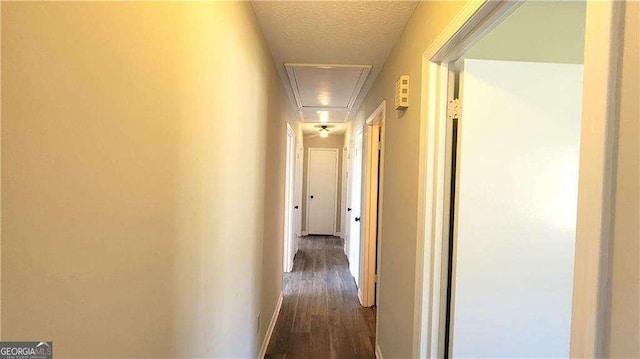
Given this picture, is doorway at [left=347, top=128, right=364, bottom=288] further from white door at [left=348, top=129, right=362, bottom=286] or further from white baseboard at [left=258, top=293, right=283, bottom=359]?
white baseboard at [left=258, top=293, right=283, bottom=359]

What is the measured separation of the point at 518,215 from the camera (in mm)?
1337

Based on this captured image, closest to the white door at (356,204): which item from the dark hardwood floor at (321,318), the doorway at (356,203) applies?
the doorway at (356,203)

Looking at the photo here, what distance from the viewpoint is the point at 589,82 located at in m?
0.53

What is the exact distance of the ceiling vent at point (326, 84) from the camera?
2.48m

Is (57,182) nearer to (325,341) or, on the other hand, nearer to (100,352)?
(100,352)

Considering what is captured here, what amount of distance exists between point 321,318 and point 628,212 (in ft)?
9.34

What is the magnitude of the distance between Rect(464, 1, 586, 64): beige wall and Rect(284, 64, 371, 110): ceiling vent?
1.08 m

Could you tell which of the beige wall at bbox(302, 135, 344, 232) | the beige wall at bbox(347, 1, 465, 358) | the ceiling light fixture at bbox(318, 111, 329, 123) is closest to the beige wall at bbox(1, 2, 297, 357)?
the beige wall at bbox(347, 1, 465, 358)

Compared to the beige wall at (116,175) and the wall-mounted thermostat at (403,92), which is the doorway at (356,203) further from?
the beige wall at (116,175)

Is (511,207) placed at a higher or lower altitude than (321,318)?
higher

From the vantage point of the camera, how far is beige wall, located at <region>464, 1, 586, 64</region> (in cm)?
138

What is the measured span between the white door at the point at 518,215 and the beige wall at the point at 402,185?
25 cm

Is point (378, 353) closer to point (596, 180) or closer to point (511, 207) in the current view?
point (511, 207)

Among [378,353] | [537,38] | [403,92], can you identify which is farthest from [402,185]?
[378,353]
